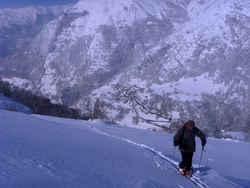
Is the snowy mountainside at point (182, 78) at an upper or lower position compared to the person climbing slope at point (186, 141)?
upper

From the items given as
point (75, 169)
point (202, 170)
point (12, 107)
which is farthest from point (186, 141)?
point (12, 107)

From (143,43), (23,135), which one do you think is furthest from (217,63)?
(23,135)

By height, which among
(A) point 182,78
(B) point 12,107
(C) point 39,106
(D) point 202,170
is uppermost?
(A) point 182,78

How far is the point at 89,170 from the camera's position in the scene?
576 cm

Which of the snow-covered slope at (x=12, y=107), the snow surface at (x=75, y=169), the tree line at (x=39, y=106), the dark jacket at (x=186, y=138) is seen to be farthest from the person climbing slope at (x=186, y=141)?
the tree line at (x=39, y=106)

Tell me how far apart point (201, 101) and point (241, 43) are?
130 ft

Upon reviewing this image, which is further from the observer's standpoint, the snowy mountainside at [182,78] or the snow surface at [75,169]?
the snowy mountainside at [182,78]

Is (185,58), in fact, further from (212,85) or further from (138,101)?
(138,101)

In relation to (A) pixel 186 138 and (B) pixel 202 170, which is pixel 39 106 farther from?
(A) pixel 186 138

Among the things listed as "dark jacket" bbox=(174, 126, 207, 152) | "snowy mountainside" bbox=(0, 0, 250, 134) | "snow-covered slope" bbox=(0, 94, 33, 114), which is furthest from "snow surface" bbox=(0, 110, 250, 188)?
"snowy mountainside" bbox=(0, 0, 250, 134)

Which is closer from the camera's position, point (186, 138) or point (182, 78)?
point (186, 138)

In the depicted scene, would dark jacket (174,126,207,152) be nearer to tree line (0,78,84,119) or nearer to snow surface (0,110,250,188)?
snow surface (0,110,250,188)

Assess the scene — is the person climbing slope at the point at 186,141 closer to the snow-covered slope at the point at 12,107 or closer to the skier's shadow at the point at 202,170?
the skier's shadow at the point at 202,170

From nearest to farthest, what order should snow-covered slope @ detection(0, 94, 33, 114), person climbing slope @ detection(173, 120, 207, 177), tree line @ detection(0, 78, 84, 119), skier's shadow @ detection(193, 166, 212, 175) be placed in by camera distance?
person climbing slope @ detection(173, 120, 207, 177)
skier's shadow @ detection(193, 166, 212, 175)
snow-covered slope @ detection(0, 94, 33, 114)
tree line @ detection(0, 78, 84, 119)
